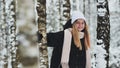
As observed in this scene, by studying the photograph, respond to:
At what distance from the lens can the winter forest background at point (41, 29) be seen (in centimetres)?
223

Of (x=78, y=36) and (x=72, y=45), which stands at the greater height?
(x=78, y=36)

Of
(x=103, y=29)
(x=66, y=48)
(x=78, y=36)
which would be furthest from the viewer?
(x=66, y=48)

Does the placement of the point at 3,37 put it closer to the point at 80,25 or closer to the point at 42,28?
the point at 80,25

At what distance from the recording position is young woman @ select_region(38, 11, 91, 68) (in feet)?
25.1

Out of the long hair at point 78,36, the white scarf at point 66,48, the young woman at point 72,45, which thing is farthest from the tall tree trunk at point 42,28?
the long hair at point 78,36

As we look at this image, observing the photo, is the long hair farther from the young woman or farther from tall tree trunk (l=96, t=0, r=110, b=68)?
tall tree trunk (l=96, t=0, r=110, b=68)

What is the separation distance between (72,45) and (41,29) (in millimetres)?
1456

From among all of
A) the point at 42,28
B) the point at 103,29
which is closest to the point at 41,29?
the point at 42,28

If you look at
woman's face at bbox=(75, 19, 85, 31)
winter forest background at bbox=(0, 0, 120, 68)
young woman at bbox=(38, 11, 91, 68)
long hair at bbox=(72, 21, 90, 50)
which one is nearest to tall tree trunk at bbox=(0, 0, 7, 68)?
winter forest background at bbox=(0, 0, 120, 68)

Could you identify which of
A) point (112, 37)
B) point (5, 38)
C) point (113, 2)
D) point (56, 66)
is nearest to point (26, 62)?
point (56, 66)

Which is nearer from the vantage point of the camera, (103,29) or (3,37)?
(103,29)

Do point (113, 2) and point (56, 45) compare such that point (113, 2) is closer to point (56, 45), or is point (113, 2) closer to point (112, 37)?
point (112, 37)

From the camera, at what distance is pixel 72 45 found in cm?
784

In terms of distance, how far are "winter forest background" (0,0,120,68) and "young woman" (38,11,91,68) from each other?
26 cm
